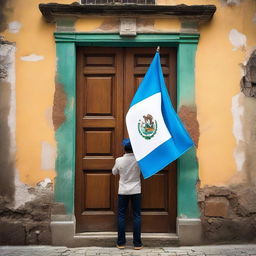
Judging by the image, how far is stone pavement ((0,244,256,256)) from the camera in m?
5.48

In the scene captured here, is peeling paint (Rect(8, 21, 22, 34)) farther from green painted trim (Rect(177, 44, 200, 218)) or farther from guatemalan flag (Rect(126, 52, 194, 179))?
green painted trim (Rect(177, 44, 200, 218))

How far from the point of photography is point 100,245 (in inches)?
228

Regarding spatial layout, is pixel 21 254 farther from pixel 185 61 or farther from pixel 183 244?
pixel 185 61

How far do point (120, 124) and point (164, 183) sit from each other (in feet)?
3.50

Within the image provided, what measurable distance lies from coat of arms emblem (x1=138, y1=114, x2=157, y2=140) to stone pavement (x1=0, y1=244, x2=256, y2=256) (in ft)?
5.10

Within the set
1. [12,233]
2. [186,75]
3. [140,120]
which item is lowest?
[12,233]

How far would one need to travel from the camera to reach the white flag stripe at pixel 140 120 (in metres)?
5.40

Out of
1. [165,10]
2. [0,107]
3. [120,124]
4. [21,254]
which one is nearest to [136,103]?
[120,124]

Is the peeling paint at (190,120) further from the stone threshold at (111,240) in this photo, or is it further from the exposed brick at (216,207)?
the stone threshold at (111,240)

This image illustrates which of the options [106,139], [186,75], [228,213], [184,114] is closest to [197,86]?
[186,75]

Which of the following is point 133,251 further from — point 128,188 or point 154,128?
point 154,128

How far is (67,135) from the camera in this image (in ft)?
19.1

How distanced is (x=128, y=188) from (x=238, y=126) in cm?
180

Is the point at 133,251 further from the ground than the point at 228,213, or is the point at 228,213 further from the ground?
the point at 228,213
